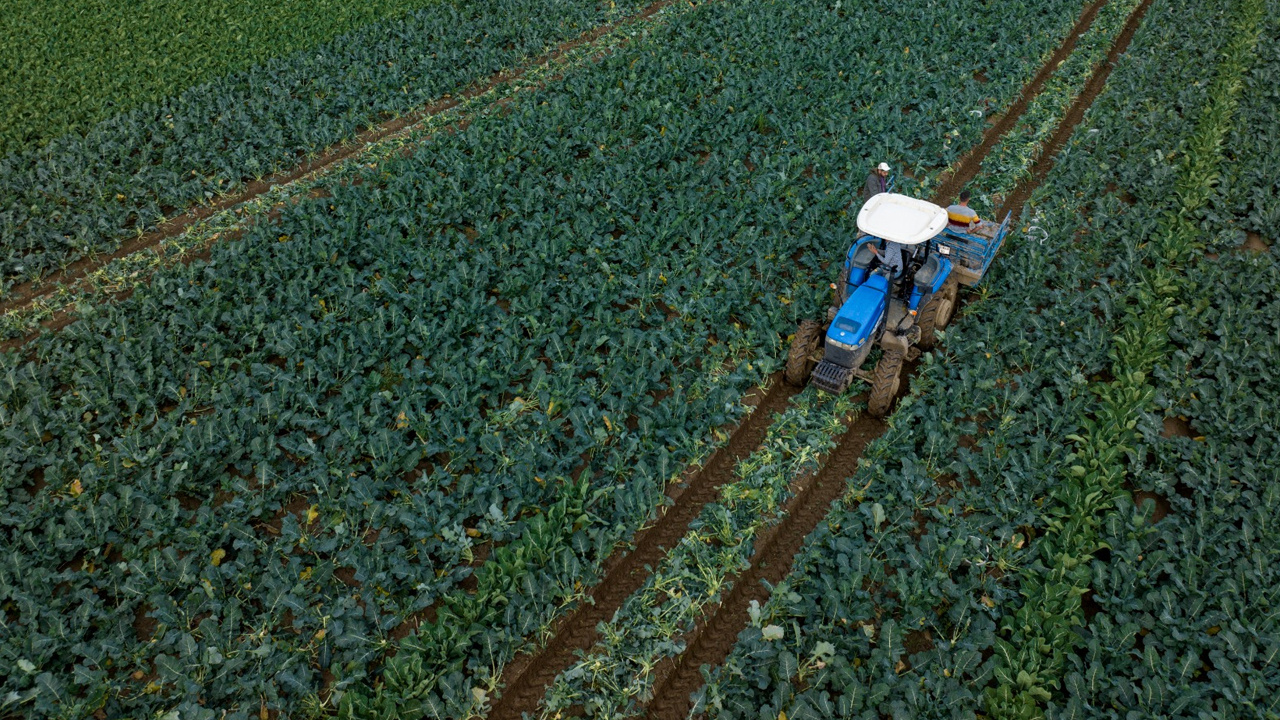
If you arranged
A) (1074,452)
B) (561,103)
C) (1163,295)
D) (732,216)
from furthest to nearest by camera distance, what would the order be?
(561,103) < (732,216) < (1163,295) < (1074,452)

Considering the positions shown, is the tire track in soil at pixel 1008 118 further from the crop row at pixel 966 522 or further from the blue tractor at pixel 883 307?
the blue tractor at pixel 883 307

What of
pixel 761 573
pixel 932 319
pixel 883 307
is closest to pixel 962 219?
pixel 932 319

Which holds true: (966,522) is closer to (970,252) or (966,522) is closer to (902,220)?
(902,220)

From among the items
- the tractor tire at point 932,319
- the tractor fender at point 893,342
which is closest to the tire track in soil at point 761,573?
the tractor tire at point 932,319

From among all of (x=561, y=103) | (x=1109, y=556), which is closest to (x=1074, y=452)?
(x=1109, y=556)

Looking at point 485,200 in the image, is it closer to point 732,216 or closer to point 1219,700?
point 732,216

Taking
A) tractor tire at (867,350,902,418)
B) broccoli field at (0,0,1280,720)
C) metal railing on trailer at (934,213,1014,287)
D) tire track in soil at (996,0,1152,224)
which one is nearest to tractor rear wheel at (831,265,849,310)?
broccoli field at (0,0,1280,720)
